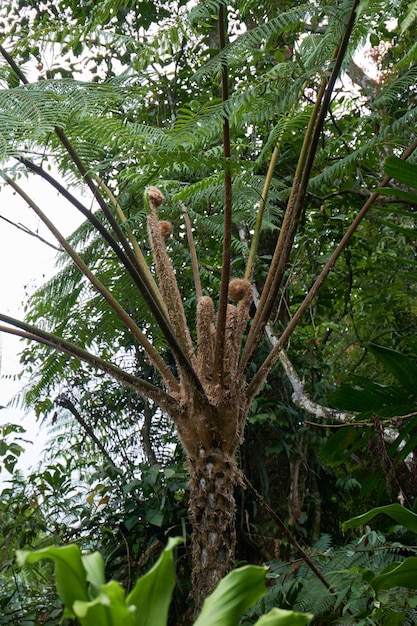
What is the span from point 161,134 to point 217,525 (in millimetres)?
961

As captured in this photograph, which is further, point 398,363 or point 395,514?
point 398,363

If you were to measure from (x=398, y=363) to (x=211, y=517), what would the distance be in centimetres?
55

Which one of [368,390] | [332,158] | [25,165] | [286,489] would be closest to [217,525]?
[368,390]

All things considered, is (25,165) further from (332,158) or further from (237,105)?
(332,158)

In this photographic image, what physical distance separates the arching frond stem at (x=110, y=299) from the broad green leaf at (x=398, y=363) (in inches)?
20.8

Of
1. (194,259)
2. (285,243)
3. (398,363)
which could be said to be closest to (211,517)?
(398,363)

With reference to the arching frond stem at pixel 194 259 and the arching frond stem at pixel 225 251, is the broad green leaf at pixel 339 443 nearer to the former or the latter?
the arching frond stem at pixel 225 251

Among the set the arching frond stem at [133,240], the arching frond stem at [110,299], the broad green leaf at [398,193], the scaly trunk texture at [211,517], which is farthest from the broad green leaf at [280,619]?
the arching frond stem at [133,240]

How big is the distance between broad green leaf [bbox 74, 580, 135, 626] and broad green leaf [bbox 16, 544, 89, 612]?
1.2 inches

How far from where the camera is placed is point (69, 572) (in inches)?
21.9

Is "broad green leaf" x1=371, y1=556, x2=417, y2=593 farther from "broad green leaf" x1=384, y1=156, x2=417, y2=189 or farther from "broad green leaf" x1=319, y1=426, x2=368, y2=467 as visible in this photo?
"broad green leaf" x1=384, y1=156, x2=417, y2=189

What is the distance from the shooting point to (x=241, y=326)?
1673mm

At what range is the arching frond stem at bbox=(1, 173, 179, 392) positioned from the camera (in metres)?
1.71

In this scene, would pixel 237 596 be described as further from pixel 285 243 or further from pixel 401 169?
pixel 285 243
